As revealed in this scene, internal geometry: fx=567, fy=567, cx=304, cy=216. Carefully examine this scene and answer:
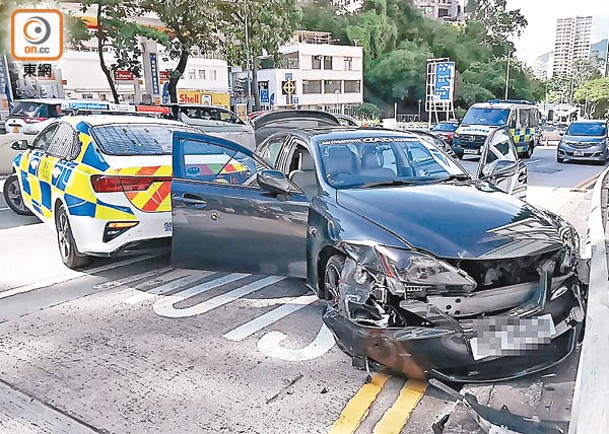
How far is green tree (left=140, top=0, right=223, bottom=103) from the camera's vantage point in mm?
19891

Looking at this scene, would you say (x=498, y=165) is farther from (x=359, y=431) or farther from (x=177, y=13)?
(x=177, y=13)

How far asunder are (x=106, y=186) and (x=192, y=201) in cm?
93

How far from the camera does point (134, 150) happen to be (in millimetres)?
5449

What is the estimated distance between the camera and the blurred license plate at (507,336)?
297cm

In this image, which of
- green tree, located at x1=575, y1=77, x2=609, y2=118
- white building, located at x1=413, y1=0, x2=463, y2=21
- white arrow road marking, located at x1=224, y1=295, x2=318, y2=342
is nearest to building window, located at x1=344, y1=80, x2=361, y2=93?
green tree, located at x1=575, y1=77, x2=609, y2=118

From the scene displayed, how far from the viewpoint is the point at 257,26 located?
25297 mm

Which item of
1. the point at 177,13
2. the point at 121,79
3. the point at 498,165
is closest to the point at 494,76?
the point at 121,79

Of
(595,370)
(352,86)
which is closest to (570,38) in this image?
(352,86)

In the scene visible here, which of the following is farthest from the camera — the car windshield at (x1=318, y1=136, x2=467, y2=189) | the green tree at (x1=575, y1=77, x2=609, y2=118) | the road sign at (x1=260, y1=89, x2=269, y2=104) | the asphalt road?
the green tree at (x1=575, y1=77, x2=609, y2=118)

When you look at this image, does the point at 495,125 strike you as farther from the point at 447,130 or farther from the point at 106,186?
the point at 106,186

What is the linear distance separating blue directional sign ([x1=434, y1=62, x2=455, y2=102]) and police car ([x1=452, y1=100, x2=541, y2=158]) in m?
14.4

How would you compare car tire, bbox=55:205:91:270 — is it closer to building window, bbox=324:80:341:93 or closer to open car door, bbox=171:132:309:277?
open car door, bbox=171:132:309:277

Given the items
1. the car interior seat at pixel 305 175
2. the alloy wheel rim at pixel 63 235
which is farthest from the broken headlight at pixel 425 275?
the alloy wheel rim at pixel 63 235

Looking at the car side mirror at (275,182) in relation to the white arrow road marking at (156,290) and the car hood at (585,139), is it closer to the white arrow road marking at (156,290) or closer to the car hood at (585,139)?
the white arrow road marking at (156,290)
